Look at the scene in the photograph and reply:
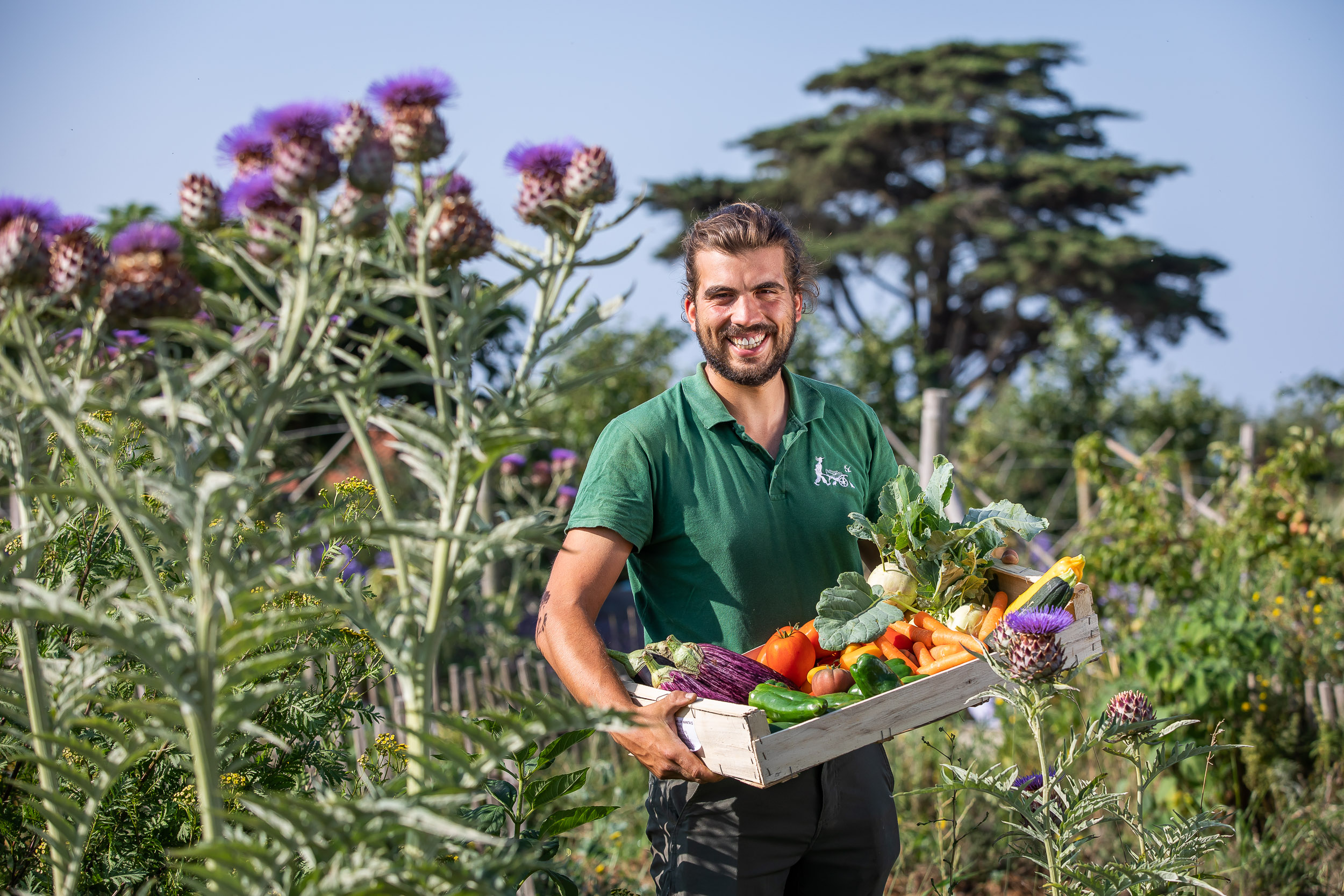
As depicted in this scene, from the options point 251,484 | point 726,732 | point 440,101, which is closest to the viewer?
point 251,484

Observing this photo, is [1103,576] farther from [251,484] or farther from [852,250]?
[852,250]

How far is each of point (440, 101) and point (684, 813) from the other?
1.57m

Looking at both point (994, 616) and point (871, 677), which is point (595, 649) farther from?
point (994, 616)

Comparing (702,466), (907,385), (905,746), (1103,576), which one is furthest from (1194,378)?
(702,466)


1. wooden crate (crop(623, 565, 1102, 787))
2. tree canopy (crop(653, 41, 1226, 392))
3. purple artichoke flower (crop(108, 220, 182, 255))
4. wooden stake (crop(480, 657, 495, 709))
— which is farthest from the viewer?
tree canopy (crop(653, 41, 1226, 392))

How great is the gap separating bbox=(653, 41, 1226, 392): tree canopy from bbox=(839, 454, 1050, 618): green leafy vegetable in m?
17.3

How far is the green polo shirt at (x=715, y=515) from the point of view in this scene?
2.34m

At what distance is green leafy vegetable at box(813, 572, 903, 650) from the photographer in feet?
7.21

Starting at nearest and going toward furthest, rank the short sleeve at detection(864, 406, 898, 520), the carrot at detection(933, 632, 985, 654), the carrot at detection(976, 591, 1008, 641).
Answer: the carrot at detection(933, 632, 985, 654) → the carrot at detection(976, 591, 1008, 641) → the short sleeve at detection(864, 406, 898, 520)

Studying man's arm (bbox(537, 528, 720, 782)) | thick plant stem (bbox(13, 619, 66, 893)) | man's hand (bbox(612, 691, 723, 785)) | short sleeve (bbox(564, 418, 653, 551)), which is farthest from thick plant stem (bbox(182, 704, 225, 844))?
short sleeve (bbox(564, 418, 653, 551))

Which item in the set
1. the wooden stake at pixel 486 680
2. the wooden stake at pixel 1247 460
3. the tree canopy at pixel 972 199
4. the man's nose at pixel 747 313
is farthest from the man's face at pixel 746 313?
the tree canopy at pixel 972 199

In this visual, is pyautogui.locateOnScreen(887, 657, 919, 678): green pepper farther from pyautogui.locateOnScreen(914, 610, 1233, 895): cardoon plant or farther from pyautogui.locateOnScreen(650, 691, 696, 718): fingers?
pyautogui.locateOnScreen(650, 691, 696, 718): fingers

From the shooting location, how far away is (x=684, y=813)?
2232 mm

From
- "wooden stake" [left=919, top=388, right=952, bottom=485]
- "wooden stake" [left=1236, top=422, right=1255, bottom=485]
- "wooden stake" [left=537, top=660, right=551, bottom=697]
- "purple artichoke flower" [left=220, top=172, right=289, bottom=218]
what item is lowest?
"wooden stake" [left=537, top=660, right=551, bottom=697]
